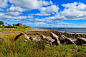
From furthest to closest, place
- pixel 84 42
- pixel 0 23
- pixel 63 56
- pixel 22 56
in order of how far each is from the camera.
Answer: pixel 0 23
pixel 84 42
pixel 63 56
pixel 22 56

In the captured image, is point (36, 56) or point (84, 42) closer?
point (36, 56)

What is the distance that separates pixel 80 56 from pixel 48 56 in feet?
6.20

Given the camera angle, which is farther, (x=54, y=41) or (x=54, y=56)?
(x=54, y=41)

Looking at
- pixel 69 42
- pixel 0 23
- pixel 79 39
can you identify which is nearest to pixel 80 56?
pixel 69 42

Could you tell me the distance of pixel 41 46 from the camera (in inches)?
236

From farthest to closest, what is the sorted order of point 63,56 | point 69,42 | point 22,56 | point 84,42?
point 84,42
point 69,42
point 63,56
point 22,56

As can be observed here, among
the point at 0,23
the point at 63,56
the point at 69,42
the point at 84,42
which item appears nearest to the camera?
the point at 63,56

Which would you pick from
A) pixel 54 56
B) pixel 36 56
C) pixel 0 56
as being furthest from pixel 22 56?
pixel 54 56

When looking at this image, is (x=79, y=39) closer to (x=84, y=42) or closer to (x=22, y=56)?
(x=84, y=42)

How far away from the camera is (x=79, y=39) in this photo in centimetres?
960

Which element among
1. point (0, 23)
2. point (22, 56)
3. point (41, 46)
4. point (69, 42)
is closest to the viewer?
point (22, 56)

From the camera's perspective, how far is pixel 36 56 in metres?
4.19

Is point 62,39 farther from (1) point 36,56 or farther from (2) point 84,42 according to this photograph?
(1) point 36,56

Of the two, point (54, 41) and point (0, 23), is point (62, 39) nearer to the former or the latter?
point (54, 41)
